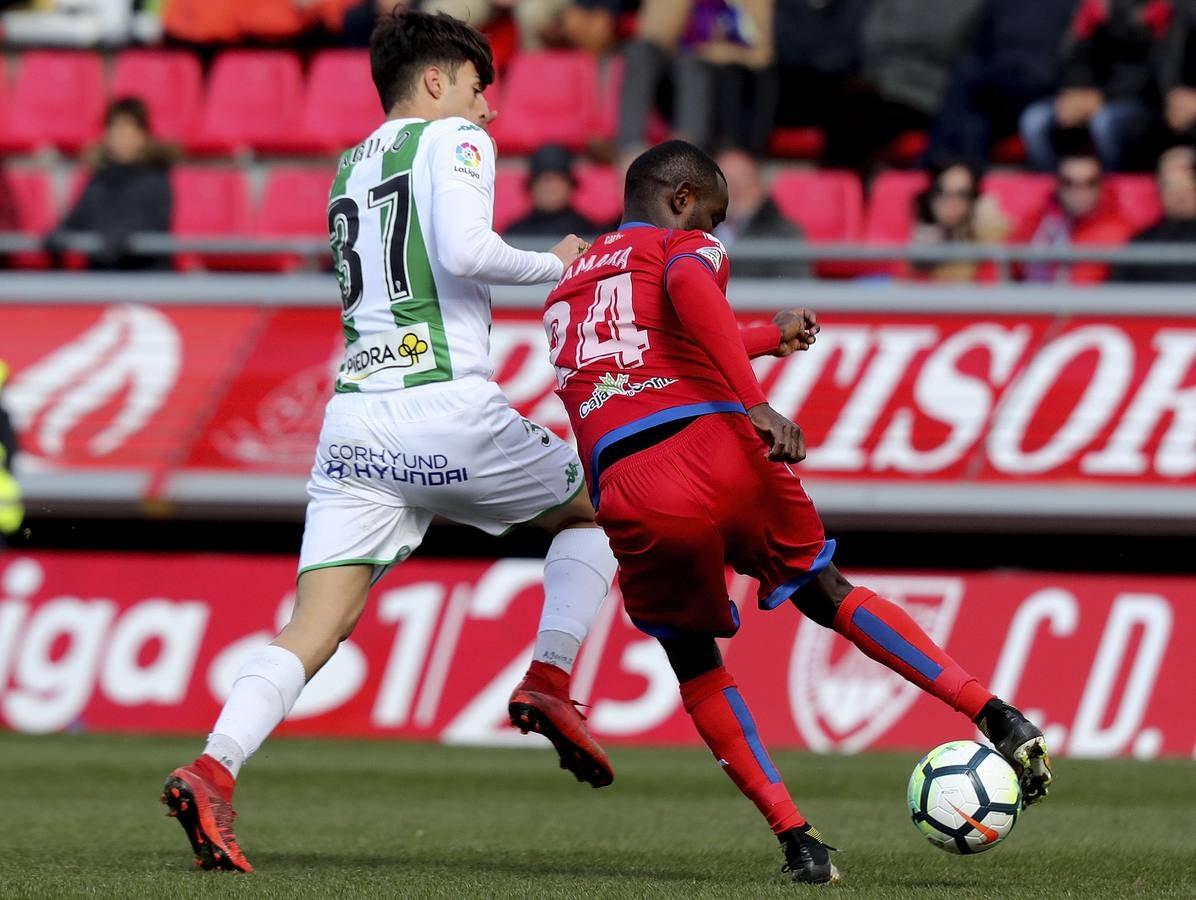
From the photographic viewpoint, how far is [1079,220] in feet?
37.7

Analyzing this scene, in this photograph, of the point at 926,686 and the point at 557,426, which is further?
the point at 557,426

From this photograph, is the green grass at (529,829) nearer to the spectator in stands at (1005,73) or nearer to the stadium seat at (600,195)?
the stadium seat at (600,195)

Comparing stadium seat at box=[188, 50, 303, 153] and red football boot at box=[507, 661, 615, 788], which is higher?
red football boot at box=[507, 661, 615, 788]

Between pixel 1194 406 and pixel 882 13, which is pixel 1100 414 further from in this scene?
pixel 882 13

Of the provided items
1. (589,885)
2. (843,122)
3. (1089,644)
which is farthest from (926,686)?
(843,122)

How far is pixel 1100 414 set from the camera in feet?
34.2

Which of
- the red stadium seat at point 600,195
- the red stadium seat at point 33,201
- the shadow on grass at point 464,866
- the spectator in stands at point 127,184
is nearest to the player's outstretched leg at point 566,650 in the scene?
the shadow on grass at point 464,866

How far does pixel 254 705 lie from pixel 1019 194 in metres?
7.99

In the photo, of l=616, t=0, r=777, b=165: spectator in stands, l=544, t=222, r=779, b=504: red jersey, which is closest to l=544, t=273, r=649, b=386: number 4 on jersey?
l=544, t=222, r=779, b=504: red jersey

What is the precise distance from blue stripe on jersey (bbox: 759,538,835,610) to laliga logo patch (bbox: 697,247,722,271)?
76 centimetres

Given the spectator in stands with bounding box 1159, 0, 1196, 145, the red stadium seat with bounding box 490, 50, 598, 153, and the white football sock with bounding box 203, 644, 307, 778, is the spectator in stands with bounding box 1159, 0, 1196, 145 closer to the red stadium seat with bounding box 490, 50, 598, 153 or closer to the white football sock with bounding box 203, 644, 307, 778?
the red stadium seat with bounding box 490, 50, 598, 153

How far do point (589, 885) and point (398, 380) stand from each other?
1416 millimetres

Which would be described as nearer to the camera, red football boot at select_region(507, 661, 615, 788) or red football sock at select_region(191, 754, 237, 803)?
red football sock at select_region(191, 754, 237, 803)

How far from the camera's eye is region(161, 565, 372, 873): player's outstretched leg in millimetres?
4852
